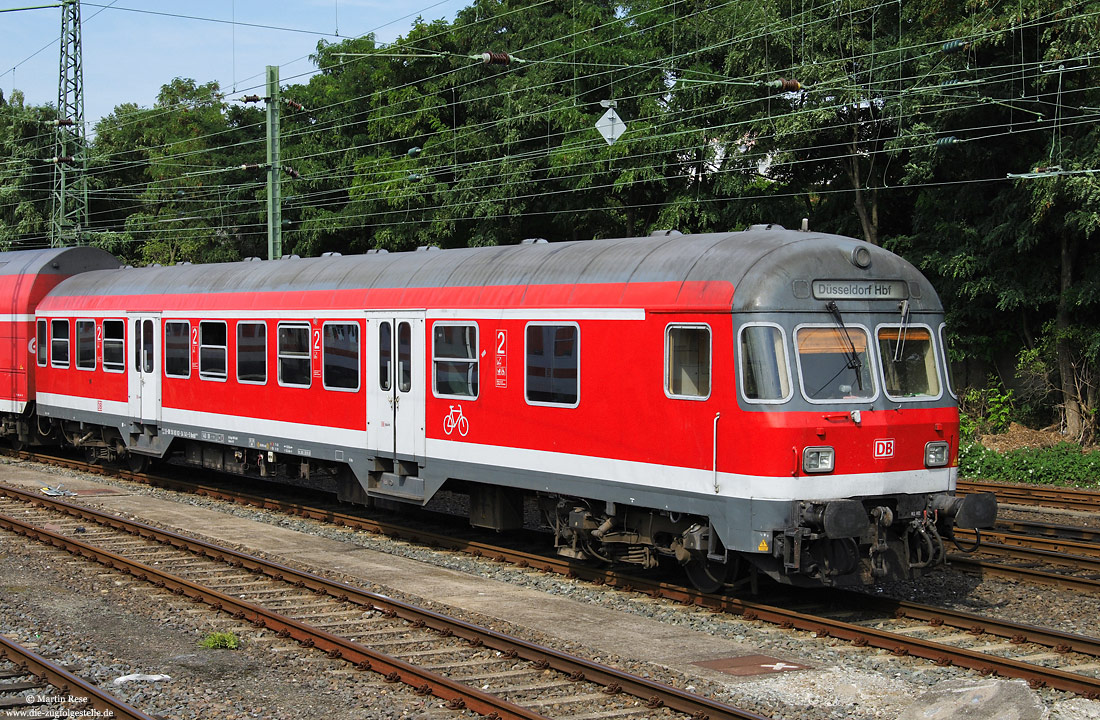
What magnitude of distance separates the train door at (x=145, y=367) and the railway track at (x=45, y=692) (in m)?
10.5

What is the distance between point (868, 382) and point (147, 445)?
531 inches

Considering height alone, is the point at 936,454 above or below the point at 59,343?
below

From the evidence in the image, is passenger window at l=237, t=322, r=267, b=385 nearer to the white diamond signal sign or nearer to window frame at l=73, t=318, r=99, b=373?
window frame at l=73, t=318, r=99, b=373

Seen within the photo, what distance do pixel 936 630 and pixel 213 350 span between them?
11714mm

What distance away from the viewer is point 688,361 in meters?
10.8

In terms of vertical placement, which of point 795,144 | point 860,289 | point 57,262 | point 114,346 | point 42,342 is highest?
point 795,144

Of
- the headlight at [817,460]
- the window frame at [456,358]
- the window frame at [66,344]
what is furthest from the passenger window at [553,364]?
the window frame at [66,344]

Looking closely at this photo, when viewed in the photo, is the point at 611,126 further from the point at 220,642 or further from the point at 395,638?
the point at 220,642

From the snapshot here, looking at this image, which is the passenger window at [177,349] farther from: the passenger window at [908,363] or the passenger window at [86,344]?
the passenger window at [908,363]

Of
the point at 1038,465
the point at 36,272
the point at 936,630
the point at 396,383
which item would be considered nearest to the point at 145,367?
the point at 36,272

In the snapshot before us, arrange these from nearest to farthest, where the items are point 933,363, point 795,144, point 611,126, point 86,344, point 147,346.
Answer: point 933,363, point 147,346, point 86,344, point 795,144, point 611,126

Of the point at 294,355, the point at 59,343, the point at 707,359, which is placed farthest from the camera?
the point at 59,343

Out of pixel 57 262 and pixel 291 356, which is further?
pixel 57 262

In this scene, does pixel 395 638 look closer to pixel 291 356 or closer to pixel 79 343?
pixel 291 356
